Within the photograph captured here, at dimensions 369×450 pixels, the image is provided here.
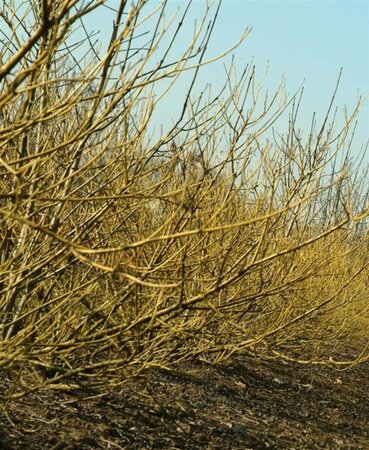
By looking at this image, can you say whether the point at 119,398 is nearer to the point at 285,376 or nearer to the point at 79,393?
the point at 79,393

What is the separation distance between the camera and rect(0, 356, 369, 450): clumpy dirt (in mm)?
4605

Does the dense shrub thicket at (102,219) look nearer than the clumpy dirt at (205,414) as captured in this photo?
Yes

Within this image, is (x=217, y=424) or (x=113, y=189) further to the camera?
(x=217, y=424)

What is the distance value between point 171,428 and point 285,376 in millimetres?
3447

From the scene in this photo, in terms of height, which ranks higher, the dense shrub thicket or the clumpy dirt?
the dense shrub thicket

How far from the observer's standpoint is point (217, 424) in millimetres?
5668

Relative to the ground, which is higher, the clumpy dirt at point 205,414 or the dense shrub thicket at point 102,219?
the dense shrub thicket at point 102,219

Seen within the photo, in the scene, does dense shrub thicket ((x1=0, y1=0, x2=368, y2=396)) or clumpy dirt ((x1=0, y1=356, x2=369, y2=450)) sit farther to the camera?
clumpy dirt ((x1=0, y1=356, x2=369, y2=450))

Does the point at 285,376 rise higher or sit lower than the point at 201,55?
lower

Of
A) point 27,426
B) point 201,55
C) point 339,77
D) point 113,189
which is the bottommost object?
point 27,426

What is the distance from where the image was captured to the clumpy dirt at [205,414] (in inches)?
181

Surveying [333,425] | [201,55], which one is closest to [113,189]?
[201,55]

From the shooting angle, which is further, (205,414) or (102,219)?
(205,414)

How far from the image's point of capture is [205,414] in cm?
587
